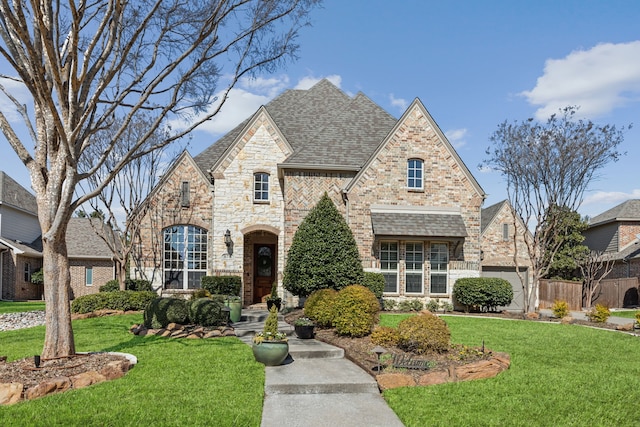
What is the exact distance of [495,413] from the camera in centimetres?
668

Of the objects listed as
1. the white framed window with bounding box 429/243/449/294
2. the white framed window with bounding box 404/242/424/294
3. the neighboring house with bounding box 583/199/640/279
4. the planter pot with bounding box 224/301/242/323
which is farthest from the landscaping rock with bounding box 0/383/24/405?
the neighboring house with bounding box 583/199/640/279

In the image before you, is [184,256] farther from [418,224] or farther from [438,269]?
[438,269]

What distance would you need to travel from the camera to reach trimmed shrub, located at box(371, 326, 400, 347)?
10.4 meters

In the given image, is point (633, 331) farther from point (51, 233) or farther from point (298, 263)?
point (51, 233)

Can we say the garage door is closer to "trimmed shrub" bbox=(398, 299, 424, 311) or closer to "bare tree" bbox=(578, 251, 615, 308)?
"bare tree" bbox=(578, 251, 615, 308)

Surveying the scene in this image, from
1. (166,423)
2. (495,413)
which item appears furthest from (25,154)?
(495,413)

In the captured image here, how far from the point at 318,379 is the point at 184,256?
13.9 meters

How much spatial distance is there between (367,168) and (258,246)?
592 cm

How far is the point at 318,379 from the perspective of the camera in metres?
8.39

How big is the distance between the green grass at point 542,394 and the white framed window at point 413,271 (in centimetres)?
742

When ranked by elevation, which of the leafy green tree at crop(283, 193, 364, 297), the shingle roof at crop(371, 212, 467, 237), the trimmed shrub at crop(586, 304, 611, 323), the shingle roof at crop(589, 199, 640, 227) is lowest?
the trimmed shrub at crop(586, 304, 611, 323)

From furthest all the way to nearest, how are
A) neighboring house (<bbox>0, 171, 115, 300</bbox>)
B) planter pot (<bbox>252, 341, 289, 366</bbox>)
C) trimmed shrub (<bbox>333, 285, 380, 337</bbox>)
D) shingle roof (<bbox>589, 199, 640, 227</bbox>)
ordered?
shingle roof (<bbox>589, 199, 640, 227</bbox>)
neighboring house (<bbox>0, 171, 115, 300</bbox>)
trimmed shrub (<bbox>333, 285, 380, 337</bbox>)
planter pot (<bbox>252, 341, 289, 366</bbox>)

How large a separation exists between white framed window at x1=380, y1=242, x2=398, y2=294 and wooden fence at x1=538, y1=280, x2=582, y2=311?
12.0 m

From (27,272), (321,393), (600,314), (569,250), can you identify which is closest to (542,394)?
(321,393)
